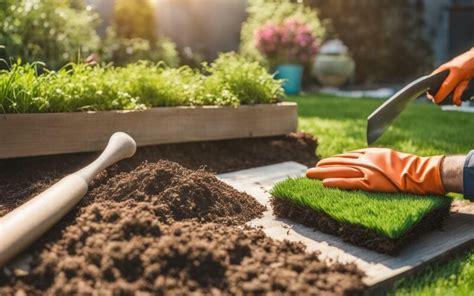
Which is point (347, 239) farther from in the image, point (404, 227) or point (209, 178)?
point (209, 178)

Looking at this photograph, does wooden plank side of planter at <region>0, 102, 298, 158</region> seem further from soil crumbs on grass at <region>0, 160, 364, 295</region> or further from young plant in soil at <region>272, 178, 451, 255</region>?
young plant in soil at <region>272, 178, 451, 255</region>

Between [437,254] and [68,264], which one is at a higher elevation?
[68,264]

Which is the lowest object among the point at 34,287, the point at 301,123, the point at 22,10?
→ the point at 301,123

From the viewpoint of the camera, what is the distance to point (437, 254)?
2.02 m

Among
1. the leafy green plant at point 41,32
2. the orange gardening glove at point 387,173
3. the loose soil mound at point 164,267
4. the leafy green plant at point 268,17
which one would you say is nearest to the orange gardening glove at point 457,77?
the orange gardening glove at point 387,173

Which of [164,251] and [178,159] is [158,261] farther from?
[178,159]

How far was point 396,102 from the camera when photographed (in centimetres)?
258

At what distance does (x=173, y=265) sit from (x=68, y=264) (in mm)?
333

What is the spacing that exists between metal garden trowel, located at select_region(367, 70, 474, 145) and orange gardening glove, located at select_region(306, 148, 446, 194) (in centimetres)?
11

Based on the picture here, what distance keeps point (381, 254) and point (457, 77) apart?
105cm

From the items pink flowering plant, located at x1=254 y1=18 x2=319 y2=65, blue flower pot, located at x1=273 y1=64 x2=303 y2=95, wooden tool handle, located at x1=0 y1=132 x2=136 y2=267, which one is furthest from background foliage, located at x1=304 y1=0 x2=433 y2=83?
wooden tool handle, located at x1=0 y1=132 x2=136 y2=267

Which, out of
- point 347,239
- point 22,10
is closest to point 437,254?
point 347,239

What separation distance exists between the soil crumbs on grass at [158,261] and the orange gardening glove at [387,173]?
1.84ft

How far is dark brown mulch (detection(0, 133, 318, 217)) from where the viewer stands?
271 centimetres
